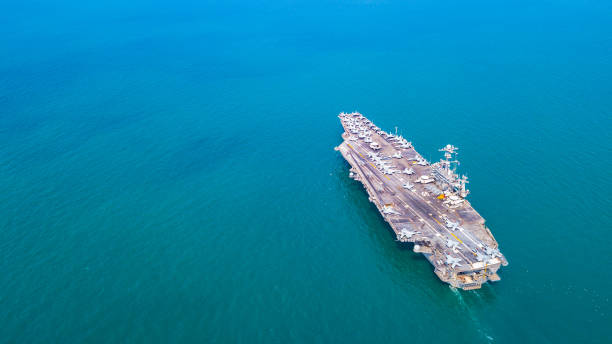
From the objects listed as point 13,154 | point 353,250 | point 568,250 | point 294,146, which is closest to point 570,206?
point 568,250

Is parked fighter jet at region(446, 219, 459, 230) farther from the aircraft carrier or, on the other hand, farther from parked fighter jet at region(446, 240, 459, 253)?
parked fighter jet at region(446, 240, 459, 253)

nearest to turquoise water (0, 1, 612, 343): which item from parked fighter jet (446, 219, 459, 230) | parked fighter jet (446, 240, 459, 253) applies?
parked fighter jet (446, 240, 459, 253)

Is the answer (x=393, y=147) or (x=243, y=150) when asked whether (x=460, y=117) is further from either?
(x=243, y=150)

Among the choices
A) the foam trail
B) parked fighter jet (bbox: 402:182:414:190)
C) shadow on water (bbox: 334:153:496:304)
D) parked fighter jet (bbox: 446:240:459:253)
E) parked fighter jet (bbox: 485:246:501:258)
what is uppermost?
parked fighter jet (bbox: 402:182:414:190)

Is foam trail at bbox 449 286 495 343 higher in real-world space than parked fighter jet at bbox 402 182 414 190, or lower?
lower

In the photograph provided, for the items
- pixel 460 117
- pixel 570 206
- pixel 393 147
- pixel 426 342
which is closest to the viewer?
pixel 426 342
